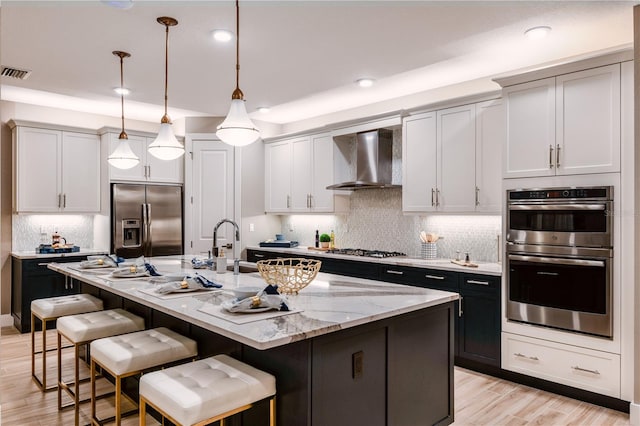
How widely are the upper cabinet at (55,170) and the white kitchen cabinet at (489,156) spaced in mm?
4716

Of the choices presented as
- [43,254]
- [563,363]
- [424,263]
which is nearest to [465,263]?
[424,263]

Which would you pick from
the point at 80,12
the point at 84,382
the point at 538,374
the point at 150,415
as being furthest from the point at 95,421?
the point at 538,374

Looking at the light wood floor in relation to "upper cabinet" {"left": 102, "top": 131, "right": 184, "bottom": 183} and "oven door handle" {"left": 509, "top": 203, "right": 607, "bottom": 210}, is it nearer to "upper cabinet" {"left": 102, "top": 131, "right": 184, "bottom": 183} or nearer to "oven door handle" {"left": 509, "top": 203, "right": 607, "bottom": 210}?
"oven door handle" {"left": 509, "top": 203, "right": 607, "bottom": 210}

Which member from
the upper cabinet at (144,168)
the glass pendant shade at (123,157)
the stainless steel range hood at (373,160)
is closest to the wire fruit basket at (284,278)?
the glass pendant shade at (123,157)

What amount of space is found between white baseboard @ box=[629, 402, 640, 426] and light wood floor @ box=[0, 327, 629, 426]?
1.8 inches

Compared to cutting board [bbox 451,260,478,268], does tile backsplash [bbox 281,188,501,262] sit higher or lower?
higher

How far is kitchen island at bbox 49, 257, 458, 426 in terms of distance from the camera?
1846 mm

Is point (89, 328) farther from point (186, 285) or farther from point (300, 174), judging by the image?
point (300, 174)

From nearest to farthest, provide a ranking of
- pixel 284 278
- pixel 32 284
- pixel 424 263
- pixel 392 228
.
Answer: pixel 284 278 < pixel 424 263 < pixel 32 284 < pixel 392 228

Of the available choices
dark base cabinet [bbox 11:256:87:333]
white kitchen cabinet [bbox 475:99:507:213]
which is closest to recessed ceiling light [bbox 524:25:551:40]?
white kitchen cabinet [bbox 475:99:507:213]

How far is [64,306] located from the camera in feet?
11.1

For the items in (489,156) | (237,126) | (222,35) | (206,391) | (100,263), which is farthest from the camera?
(489,156)

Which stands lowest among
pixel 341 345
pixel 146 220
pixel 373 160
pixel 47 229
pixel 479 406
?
pixel 479 406

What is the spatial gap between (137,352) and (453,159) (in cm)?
327
